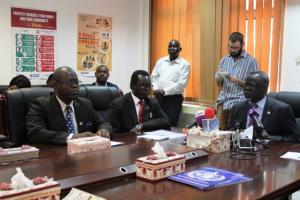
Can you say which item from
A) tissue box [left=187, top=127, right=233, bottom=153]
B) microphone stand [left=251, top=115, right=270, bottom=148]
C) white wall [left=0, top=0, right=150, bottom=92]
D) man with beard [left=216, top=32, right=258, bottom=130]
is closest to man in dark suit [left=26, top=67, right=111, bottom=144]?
tissue box [left=187, top=127, right=233, bottom=153]

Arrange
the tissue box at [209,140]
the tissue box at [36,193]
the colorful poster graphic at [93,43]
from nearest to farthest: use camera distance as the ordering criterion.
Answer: the tissue box at [36,193], the tissue box at [209,140], the colorful poster graphic at [93,43]

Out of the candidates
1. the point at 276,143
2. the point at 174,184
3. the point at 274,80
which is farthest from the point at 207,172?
the point at 274,80

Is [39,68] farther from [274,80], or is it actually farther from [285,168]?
[285,168]

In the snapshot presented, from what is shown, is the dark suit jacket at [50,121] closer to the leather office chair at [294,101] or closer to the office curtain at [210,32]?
the leather office chair at [294,101]

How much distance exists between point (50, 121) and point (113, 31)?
3.37 meters

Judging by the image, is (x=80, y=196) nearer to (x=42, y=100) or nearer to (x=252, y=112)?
(x=42, y=100)

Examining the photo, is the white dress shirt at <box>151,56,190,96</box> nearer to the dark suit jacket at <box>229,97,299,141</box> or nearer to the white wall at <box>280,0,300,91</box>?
the white wall at <box>280,0,300,91</box>

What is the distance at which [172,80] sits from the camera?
16.3 feet

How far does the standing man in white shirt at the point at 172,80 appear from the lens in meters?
4.92

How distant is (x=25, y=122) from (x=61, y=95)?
1.06 ft

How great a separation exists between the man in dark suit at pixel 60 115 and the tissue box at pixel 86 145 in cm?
34

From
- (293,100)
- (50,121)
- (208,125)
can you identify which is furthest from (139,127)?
(293,100)

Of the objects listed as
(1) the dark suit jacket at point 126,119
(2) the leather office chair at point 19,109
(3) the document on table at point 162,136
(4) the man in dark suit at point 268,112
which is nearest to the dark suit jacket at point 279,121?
(4) the man in dark suit at point 268,112

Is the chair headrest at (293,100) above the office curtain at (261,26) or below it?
below
